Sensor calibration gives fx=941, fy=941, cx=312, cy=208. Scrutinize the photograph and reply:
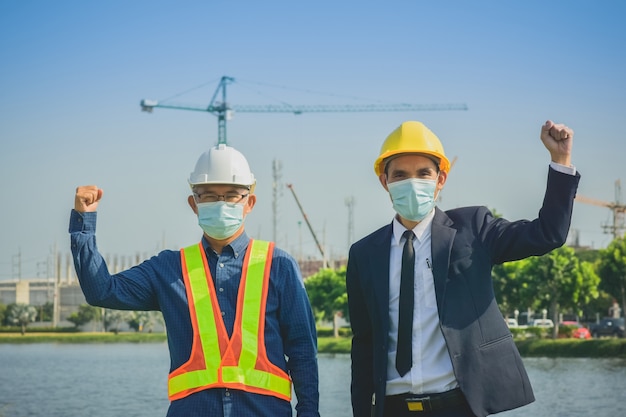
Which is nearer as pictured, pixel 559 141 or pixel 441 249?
pixel 559 141

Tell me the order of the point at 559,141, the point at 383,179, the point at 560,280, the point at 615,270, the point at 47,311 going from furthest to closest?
the point at 47,311 < the point at 560,280 < the point at 615,270 < the point at 383,179 < the point at 559,141

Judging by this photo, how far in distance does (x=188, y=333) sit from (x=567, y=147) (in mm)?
2141

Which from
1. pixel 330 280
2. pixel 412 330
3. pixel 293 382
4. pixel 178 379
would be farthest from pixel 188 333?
pixel 330 280

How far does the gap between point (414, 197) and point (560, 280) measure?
4439 cm

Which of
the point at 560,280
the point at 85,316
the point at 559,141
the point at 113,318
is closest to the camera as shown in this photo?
the point at 559,141

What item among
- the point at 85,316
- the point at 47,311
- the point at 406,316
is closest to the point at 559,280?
the point at 406,316

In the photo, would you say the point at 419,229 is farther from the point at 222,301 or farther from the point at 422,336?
the point at 222,301

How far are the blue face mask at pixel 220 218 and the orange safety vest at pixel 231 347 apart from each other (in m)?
0.21

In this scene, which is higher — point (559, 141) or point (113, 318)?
point (559, 141)

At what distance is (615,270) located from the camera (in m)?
46.2

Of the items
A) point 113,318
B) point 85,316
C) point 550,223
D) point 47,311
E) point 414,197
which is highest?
point 414,197

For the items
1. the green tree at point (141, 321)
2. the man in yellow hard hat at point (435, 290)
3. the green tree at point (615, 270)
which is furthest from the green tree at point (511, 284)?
the man in yellow hard hat at point (435, 290)

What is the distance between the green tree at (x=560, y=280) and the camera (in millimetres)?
47344

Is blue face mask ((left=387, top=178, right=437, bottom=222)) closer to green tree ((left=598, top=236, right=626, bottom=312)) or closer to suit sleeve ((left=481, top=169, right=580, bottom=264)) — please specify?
suit sleeve ((left=481, top=169, right=580, bottom=264))
